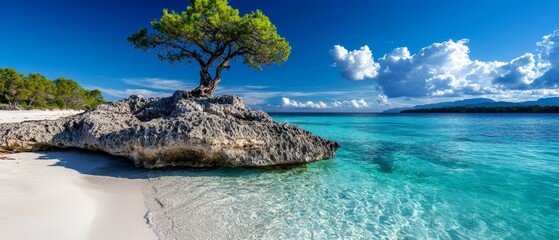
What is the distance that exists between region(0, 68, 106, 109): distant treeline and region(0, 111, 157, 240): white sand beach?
51646 millimetres

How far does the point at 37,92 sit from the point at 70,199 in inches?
2516

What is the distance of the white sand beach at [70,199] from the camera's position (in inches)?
142

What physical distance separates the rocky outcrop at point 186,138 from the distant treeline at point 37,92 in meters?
49.5

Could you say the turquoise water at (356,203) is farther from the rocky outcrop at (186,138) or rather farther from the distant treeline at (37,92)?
the distant treeline at (37,92)

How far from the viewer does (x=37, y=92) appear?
1989 inches

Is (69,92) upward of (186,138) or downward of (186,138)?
upward

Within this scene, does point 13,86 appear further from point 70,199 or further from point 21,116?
point 70,199

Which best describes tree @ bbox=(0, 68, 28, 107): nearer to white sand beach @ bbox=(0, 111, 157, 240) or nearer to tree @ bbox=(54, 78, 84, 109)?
tree @ bbox=(54, 78, 84, 109)

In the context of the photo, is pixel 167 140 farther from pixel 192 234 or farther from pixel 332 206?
pixel 332 206

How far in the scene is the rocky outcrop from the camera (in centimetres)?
651

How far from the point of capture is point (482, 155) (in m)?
11.6

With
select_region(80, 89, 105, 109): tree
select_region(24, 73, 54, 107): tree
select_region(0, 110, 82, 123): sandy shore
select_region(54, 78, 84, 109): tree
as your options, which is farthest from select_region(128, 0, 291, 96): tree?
select_region(80, 89, 105, 109): tree

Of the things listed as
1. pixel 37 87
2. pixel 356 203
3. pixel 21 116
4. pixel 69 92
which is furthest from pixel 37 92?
pixel 356 203

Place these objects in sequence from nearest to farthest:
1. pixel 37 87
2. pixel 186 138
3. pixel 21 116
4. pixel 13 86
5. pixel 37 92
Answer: pixel 186 138 < pixel 21 116 < pixel 13 86 < pixel 37 87 < pixel 37 92
